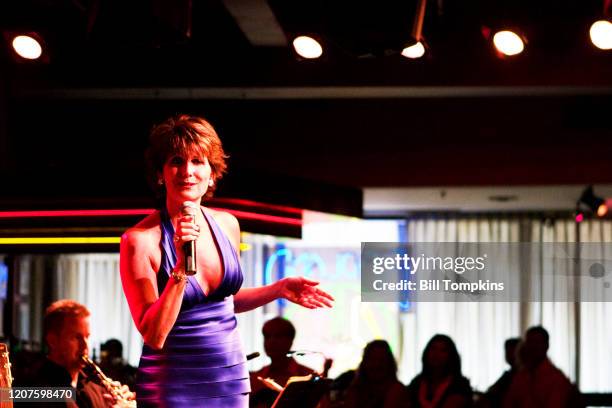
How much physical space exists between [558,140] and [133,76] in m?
3.16

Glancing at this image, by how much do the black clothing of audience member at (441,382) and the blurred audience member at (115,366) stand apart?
77.7 inches

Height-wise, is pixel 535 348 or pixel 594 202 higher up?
pixel 594 202

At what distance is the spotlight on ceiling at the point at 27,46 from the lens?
175 inches

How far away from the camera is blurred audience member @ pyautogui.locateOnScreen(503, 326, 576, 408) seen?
5477 millimetres

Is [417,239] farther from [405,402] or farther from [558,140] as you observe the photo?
[405,402]

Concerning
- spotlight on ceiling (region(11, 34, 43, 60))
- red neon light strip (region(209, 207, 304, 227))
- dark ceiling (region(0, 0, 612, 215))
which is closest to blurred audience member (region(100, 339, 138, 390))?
red neon light strip (region(209, 207, 304, 227))

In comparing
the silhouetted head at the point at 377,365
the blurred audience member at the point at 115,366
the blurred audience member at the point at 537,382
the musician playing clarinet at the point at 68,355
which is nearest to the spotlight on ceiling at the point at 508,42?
the silhouetted head at the point at 377,365

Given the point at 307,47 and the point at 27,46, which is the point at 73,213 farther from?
the point at 307,47

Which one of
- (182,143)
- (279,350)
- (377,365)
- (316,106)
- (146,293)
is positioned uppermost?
(316,106)

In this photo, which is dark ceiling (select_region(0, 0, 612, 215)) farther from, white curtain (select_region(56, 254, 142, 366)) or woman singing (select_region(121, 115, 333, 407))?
woman singing (select_region(121, 115, 333, 407))

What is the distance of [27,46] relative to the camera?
176 inches

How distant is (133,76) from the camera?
6.68m

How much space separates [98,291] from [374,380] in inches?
Result: 215

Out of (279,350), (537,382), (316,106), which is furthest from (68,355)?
(316,106)
